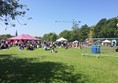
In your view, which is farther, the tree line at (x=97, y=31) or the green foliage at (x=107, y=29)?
the tree line at (x=97, y=31)

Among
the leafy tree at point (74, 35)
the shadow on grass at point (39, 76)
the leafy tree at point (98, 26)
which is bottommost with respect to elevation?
the shadow on grass at point (39, 76)

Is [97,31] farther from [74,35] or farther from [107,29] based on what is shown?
[74,35]

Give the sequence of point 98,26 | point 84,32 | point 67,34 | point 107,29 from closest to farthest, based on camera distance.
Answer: point 107,29, point 98,26, point 84,32, point 67,34

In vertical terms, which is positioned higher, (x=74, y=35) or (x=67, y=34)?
(x=67, y=34)

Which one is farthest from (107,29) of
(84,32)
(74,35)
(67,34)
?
(67,34)

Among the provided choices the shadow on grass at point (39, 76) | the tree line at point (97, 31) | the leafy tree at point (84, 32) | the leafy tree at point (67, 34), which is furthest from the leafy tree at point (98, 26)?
the shadow on grass at point (39, 76)

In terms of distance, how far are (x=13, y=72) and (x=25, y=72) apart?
2.54 feet

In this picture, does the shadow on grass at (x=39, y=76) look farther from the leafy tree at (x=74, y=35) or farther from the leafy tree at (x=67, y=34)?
the leafy tree at (x=67, y=34)

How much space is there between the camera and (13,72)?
15.8 meters

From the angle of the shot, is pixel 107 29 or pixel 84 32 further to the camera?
pixel 84 32

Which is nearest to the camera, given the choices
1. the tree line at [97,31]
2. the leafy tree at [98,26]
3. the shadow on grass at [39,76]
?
the shadow on grass at [39,76]

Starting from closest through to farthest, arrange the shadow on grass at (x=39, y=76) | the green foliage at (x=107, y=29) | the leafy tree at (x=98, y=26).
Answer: the shadow on grass at (x=39, y=76)
the green foliage at (x=107, y=29)
the leafy tree at (x=98, y=26)

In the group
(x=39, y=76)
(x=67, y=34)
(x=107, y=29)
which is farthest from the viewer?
(x=67, y=34)

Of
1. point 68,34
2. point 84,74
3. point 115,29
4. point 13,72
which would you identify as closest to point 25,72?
point 13,72
